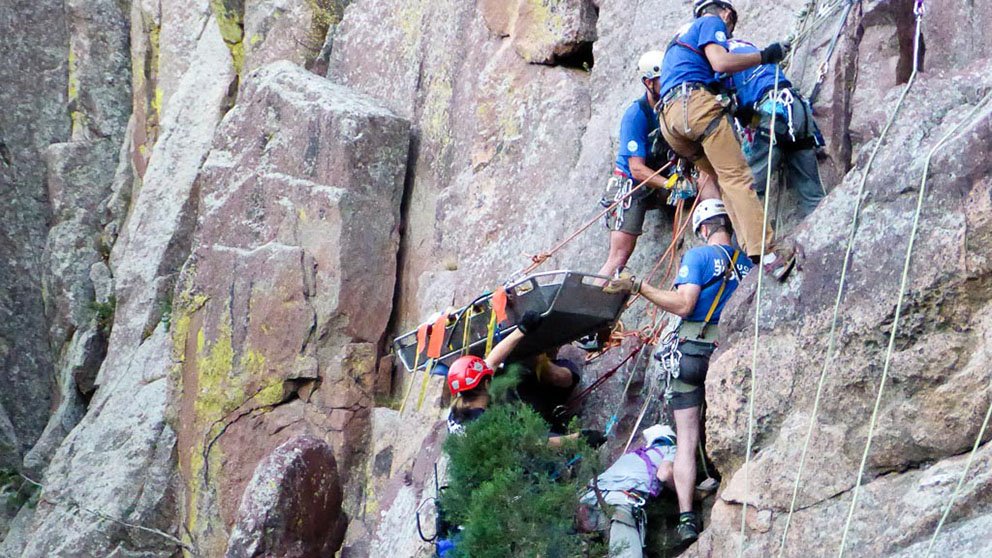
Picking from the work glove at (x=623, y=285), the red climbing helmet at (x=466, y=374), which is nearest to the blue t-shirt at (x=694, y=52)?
the work glove at (x=623, y=285)

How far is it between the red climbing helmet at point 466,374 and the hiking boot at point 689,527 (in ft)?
6.38

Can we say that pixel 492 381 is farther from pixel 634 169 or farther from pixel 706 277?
pixel 634 169

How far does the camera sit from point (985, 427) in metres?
7.44

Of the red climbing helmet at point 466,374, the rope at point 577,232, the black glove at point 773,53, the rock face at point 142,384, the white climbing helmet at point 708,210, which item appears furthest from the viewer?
the rock face at point 142,384

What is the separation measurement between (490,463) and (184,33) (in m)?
13.4

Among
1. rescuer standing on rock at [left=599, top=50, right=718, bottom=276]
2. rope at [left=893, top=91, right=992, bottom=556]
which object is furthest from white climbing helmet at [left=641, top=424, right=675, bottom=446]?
rope at [left=893, top=91, right=992, bottom=556]

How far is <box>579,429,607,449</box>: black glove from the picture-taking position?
1025 cm

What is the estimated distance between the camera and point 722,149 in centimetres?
980

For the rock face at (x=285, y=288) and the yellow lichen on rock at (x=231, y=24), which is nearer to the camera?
the rock face at (x=285, y=288)

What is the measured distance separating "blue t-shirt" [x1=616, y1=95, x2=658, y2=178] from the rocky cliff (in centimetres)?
72

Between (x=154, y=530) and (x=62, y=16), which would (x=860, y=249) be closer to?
(x=154, y=530)

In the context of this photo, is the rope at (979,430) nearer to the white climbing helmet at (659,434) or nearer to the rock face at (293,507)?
the white climbing helmet at (659,434)

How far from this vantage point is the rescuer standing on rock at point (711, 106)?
9625 millimetres

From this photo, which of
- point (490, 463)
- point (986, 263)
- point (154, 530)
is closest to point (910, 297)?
point (986, 263)
